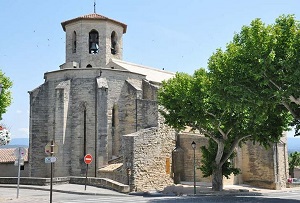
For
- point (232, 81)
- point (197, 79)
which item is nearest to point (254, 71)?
point (232, 81)

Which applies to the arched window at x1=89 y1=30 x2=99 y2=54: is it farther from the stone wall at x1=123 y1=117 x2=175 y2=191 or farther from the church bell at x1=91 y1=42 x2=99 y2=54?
the stone wall at x1=123 y1=117 x2=175 y2=191

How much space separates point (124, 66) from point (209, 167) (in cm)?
1469

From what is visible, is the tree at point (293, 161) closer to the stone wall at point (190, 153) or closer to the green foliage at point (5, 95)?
the stone wall at point (190, 153)

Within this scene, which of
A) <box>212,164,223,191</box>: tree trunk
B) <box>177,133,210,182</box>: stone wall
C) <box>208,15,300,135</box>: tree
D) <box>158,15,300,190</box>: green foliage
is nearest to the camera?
<box>208,15,300,135</box>: tree

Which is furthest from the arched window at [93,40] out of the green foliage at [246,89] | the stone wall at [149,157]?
the green foliage at [246,89]

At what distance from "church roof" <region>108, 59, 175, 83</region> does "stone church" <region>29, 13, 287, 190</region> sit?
3.59m

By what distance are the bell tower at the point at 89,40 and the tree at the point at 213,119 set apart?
11.1 meters

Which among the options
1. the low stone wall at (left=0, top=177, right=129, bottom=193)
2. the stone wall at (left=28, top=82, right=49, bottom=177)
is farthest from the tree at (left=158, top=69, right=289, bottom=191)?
the stone wall at (left=28, top=82, right=49, bottom=177)

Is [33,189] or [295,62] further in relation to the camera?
[33,189]

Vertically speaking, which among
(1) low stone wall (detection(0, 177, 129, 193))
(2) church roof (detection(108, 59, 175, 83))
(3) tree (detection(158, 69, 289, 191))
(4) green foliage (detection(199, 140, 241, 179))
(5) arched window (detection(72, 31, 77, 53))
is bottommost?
A: (1) low stone wall (detection(0, 177, 129, 193))

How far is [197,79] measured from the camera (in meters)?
25.0

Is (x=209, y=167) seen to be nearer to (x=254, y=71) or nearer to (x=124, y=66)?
(x=254, y=71)

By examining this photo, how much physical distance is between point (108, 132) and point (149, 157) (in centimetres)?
481

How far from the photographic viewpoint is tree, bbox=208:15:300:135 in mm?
17469
